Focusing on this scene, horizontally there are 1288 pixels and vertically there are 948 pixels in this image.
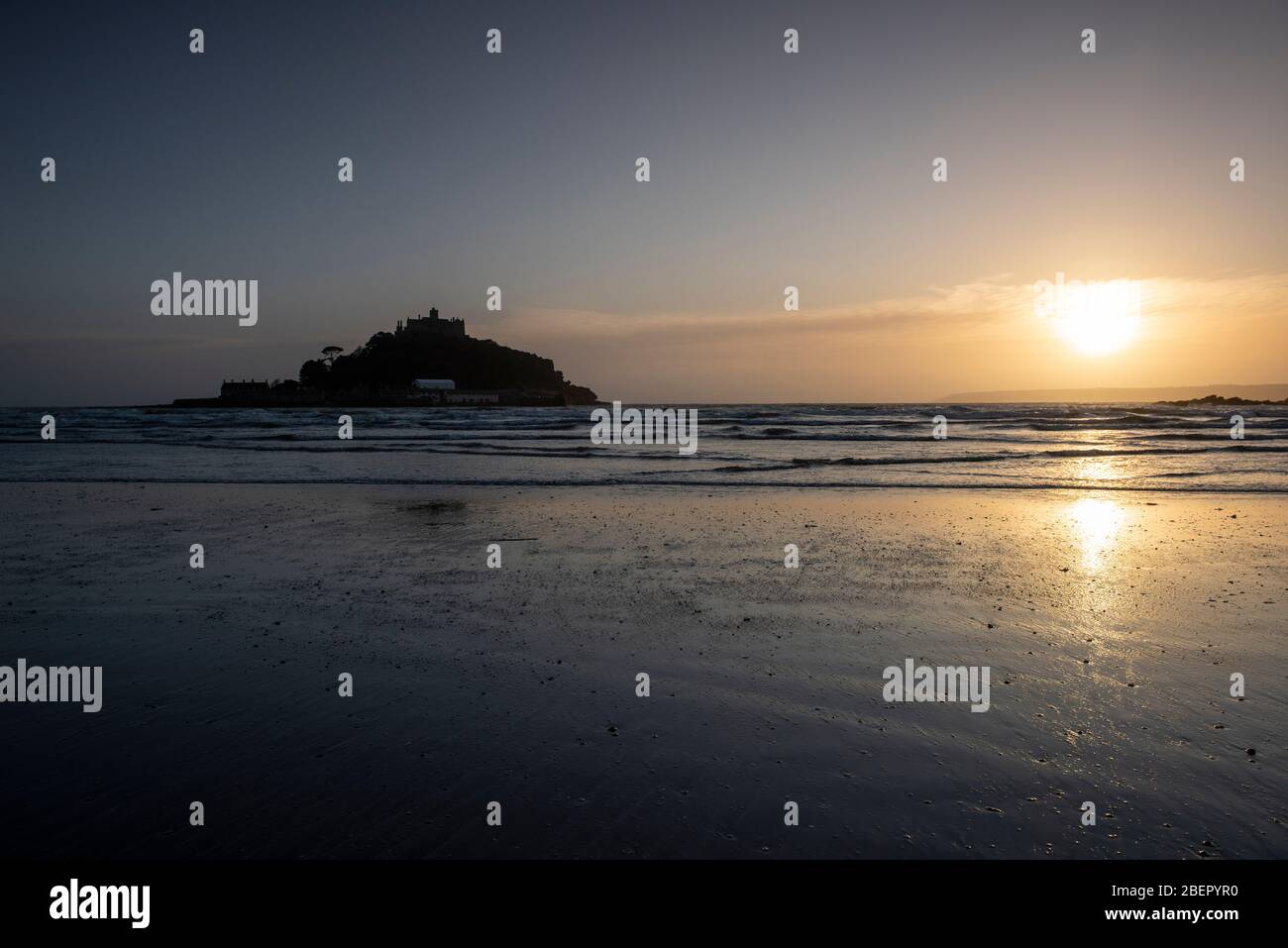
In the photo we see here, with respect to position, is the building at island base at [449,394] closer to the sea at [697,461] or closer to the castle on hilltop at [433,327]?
the castle on hilltop at [433,327]

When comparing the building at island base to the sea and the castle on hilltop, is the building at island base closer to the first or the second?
the castle on hilltop

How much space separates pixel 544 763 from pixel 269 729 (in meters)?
1.94

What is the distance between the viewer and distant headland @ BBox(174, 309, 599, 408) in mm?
144000

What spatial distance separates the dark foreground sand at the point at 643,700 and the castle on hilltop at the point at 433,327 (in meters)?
186

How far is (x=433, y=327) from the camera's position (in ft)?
636

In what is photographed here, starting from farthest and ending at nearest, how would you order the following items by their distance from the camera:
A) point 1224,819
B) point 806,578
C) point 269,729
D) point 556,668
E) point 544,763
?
point 806,578, point 556,668, point 269,729, point 544,763, point 1224,819

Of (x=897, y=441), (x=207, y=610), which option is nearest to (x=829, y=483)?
(x=207, y=610)

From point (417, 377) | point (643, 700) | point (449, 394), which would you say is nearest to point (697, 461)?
point (643, 700)

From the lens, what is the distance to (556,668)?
18.6ft

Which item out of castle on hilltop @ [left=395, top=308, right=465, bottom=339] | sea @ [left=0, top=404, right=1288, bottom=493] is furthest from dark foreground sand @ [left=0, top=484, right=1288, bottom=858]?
castle on hilltop @ [left=395, top=308, right=465, bottom=339]

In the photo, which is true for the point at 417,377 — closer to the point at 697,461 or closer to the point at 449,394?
the point at 449,394

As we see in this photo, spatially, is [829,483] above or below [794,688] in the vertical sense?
above

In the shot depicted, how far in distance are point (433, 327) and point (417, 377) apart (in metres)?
32.3
